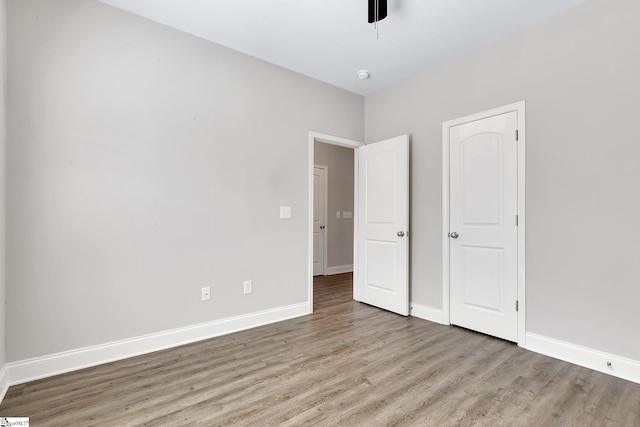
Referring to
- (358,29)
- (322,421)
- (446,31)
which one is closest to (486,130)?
(446,31)

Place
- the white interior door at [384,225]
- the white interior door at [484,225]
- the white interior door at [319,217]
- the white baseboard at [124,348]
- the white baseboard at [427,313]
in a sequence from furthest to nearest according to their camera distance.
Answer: the white interior door at [319,217] → the white interior door at [384,225] → the white baseboard at [427,313] → the white interior door at [484,225] → the white baseboard at [124,348]

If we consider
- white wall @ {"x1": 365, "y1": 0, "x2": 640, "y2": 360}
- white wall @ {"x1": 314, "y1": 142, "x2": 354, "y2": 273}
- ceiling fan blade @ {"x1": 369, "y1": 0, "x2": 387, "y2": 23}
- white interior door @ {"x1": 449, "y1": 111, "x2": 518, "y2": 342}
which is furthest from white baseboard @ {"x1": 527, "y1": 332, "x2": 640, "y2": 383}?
white wall @ {"x1": 314, "y1": 142, "x2": 354, "y2": 273}

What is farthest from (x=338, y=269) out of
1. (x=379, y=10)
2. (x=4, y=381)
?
(x=4, y=381)

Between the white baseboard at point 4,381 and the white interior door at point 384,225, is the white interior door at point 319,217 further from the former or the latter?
the white baseboard at point 4,381

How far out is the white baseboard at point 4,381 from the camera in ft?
6.23

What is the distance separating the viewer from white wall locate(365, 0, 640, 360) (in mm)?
2162

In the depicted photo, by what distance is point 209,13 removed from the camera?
8.30 ft

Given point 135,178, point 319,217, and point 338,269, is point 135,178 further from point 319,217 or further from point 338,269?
point 338,269

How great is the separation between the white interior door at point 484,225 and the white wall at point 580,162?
14 centimetres

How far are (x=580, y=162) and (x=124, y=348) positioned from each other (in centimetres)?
385

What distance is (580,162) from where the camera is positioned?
2.37 metres

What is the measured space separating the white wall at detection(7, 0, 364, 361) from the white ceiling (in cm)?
19

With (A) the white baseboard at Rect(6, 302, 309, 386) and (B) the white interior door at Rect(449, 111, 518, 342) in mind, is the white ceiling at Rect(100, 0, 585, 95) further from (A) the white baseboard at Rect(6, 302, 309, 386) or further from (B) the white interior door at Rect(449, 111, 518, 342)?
(A) the white baseboard at Rect(6, 302, 309, 386)

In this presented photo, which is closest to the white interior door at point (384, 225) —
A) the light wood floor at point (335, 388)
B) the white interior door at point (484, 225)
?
the white interior door at point (484, 225)
